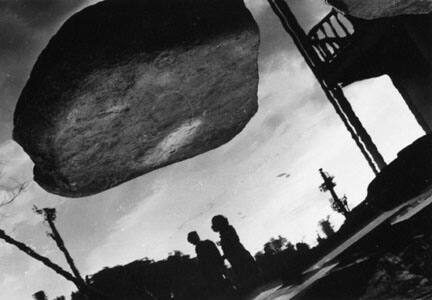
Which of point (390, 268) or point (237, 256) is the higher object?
point (237, 256)

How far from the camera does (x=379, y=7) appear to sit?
1927 mm

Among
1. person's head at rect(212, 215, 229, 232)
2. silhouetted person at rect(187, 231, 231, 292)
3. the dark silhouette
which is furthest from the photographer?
the dark silhouette

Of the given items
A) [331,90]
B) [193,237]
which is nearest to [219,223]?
[193,237]

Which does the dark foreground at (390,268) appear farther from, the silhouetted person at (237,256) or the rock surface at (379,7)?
the silhouetted person at (237,256)

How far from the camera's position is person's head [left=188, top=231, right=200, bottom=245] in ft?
47.7

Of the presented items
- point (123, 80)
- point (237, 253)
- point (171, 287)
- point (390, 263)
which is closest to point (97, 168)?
point (123, 80)

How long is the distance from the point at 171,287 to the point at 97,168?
21045 millimetres

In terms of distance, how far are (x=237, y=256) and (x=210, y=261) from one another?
1.32 meters

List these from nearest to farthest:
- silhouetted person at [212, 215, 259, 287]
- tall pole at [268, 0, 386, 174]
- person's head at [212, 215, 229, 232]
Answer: tall pole at [268, 0, 386, 174] < silhouetted person at [212, 215, 259, 287] < person's head at [212, 215, 229, 232]

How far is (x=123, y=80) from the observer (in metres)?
1.71

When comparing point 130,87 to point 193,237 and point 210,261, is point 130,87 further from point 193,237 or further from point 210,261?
point 210,261

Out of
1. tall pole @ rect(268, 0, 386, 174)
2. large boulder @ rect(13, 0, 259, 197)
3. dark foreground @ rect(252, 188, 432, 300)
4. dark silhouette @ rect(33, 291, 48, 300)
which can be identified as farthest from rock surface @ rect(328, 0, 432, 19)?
dark silhouette @ rect(33, 291, 48, 300)

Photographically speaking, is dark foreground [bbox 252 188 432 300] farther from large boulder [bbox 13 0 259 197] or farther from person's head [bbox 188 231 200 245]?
→ person's head [bbox 188 231 200 245]

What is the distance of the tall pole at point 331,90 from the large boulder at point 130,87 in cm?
610
